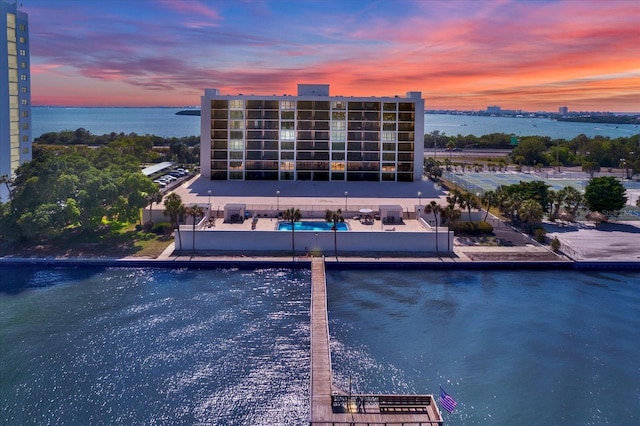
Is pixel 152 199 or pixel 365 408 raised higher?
pixel 152 199

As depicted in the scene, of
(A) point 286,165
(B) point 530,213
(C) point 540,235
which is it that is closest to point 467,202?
(B) point 530,213

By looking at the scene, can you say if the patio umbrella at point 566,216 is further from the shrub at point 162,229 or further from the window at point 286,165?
the shrub at point 162,229

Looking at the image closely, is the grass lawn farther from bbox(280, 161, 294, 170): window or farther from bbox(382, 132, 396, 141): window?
bbox(382, 132, 396, 141): window

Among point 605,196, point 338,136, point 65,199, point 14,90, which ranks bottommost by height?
point 65,199

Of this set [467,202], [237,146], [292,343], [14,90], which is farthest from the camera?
[237,146]

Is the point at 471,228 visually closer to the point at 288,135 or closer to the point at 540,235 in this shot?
the point at 540,235

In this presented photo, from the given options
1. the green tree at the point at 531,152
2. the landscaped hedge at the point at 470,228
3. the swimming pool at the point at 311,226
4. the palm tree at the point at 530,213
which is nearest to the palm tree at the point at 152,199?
the swimming pool at the point at 311,226

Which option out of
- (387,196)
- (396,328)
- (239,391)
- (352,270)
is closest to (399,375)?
(396,328)

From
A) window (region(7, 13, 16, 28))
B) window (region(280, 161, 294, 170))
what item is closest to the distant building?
window (region(7, 13, 16, 28))
